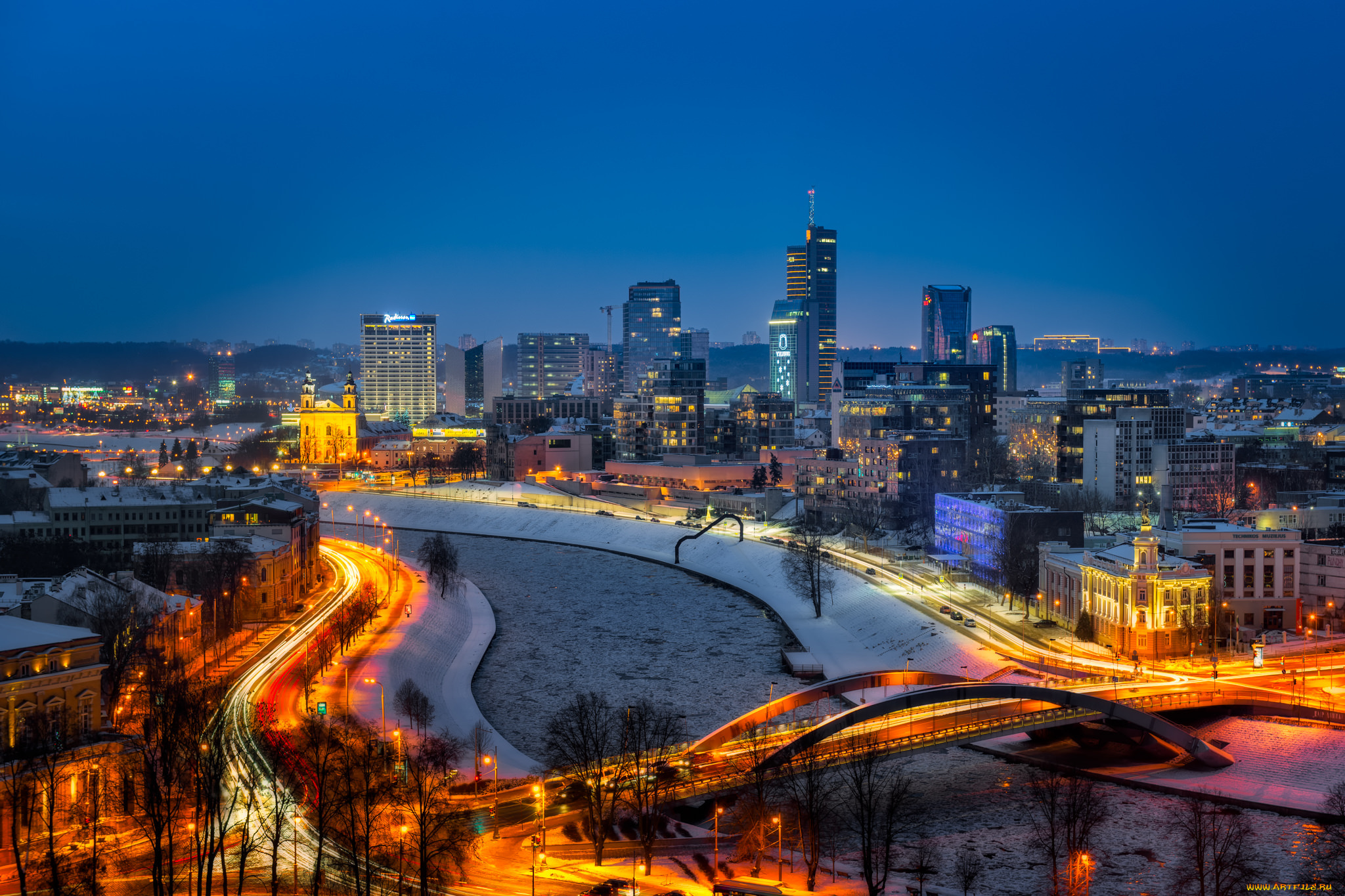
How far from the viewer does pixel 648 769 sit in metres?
24.0

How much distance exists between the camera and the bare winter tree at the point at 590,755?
2209 centimetres

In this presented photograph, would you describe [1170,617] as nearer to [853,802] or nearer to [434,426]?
[853,802]

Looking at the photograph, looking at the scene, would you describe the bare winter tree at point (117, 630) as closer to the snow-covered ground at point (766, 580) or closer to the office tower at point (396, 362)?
the snow-covered ground at point (766, 580)

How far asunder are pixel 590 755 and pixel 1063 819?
9317 millimetres

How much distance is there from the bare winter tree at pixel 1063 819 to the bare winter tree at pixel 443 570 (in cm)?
2715

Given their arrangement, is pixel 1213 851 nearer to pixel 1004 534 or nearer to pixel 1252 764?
pixel 1252 764

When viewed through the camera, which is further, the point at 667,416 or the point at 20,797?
the point at 667,416

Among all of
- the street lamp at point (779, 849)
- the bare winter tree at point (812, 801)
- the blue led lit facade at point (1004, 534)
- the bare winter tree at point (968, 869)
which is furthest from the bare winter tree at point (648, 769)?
the blue led lit facade at point (1004, 534)

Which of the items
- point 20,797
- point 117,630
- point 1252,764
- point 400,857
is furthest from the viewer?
point 117,630


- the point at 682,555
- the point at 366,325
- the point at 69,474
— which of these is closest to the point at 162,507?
the point at 682,555

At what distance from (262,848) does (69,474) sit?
6271 cm

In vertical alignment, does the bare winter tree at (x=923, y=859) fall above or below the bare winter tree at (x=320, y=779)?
below

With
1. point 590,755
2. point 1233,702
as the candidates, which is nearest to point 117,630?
point 590,755

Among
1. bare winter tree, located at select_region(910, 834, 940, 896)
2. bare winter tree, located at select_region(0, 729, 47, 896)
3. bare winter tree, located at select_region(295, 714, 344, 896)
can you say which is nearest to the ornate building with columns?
bare winter tree, located at select_region(910, 834, 940, 896)
